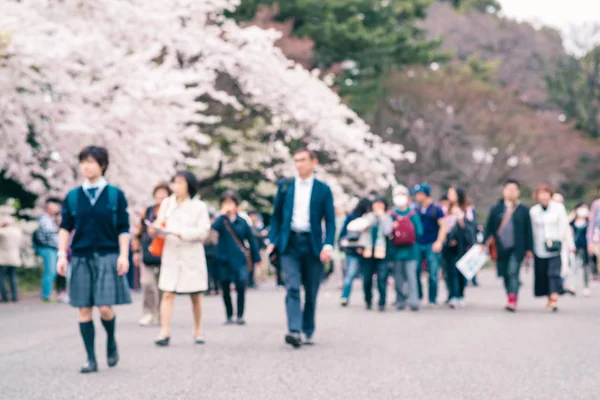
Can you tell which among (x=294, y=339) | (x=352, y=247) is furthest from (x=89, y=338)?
(x=352, y=247)

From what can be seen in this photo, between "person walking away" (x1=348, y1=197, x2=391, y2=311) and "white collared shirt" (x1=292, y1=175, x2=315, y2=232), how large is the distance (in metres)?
4.52

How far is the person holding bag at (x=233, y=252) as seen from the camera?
1165 cm

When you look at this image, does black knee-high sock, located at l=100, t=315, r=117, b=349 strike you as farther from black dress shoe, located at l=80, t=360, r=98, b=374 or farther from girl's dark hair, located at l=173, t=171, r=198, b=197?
girl's dark hair, located at l=173, t=171, r=198, b=197

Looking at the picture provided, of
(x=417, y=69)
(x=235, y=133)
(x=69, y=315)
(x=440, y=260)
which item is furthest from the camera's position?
(x=417, y=69)

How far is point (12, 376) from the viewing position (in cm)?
722

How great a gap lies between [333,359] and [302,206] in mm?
1707

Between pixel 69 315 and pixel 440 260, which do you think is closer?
pixel 69 315

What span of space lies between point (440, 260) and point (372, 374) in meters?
8.86

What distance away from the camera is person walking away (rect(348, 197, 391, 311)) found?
1388 cm

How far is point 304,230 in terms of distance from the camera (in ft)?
30.5

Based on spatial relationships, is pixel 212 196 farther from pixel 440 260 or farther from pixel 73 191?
pixel 73 191

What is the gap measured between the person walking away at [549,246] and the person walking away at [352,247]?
2312 mm

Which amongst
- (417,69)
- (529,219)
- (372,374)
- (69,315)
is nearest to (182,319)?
(69,315)

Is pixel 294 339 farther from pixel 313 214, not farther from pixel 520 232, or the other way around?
pixel 520 232
